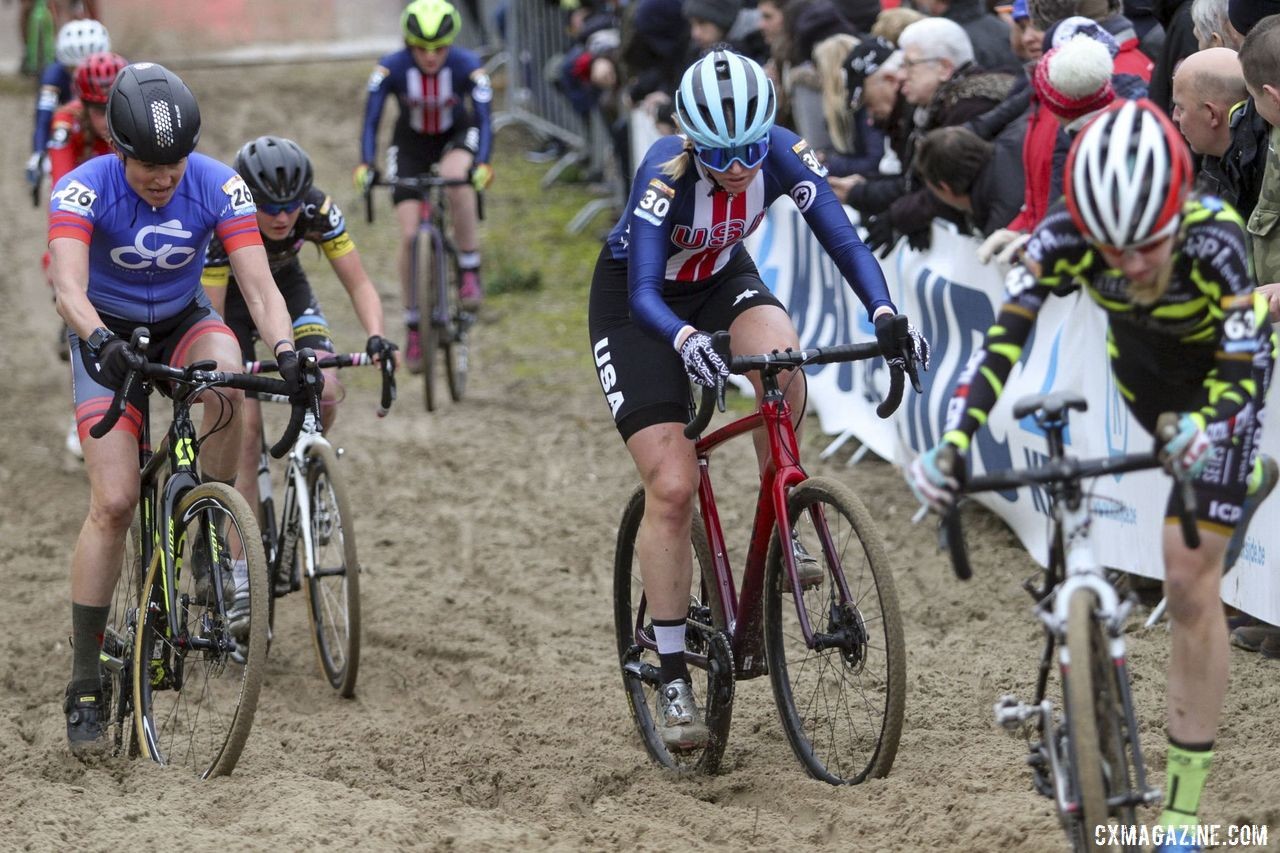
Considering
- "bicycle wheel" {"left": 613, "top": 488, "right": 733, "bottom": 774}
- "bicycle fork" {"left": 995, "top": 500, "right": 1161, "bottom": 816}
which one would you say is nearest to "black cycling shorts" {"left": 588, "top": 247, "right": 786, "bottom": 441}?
"bicycle wheel" {"left": 613, "top": 488, "right": 733, "bottom": 774}

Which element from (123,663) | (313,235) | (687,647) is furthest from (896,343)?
(313,235)

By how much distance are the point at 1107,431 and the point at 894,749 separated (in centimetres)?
227

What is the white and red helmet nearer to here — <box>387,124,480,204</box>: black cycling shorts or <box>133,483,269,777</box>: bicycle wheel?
<box>133,483,269,777</box>: bicycle wheel

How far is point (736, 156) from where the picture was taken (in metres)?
5.12

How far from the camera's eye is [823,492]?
4.92 m

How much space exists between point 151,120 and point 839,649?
2909 millimetres

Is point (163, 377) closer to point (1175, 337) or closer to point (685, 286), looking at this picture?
point (685, 286)

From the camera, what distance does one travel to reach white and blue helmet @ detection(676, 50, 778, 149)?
501 centimetres

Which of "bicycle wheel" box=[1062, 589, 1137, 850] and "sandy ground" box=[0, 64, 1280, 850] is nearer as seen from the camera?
"bicycle wheel" box=[1062, 589, 1137, 850]

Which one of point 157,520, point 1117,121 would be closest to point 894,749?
point 1117,121

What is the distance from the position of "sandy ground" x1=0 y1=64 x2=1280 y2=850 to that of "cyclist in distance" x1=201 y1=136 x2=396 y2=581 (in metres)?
1.11

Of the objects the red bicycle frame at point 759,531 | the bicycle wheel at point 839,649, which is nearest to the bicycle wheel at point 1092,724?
the bicycle wheel at point 839,649

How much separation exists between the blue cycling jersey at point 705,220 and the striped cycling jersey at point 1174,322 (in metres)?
0.96

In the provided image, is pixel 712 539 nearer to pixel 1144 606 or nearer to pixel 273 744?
pixel 273 744
